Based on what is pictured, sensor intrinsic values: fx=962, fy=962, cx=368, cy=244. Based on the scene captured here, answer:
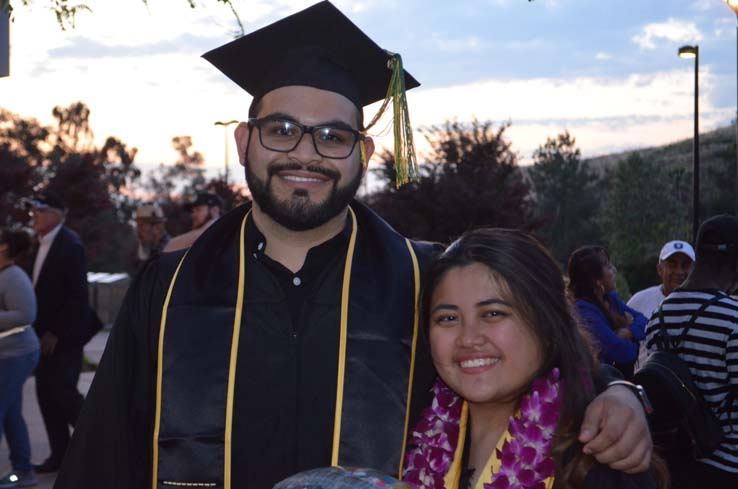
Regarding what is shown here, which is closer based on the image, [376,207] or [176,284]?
[176,284]

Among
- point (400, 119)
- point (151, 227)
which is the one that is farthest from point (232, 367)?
point (151, 227)

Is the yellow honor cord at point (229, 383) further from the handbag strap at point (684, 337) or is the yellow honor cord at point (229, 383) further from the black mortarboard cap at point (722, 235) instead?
the black mortarboard cap at point (722, 235)

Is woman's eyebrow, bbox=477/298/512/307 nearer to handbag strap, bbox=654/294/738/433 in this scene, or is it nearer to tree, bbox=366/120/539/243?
handbag strap, bbox=654/294/738/433

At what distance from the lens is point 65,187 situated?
92.1 ft

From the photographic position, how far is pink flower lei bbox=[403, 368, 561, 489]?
2.27 metres

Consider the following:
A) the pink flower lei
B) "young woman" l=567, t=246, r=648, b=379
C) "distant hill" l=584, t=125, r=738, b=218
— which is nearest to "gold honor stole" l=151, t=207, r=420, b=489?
the pink flower lei

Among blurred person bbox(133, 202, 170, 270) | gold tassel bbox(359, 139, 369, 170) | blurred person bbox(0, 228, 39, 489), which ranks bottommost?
blurred person bbox(0, 228, 39, 489)

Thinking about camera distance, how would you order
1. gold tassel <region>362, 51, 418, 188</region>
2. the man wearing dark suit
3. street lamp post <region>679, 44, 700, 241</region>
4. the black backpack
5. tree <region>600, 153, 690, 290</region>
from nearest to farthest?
1. gold tassel <region>362, 51, 418, 188</region>
2. the black backpack
3. the man wearing dark suit
4. street lamp post <region>679, 44, 700, 241</region>
5. tree <region>600, 153, 690, 290</region>

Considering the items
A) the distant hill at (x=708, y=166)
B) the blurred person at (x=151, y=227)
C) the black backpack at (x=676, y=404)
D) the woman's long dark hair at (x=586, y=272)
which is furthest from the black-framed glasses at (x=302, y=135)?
the distant hill at (x=708, y=166)

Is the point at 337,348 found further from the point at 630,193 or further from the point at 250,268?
the point at 630,193

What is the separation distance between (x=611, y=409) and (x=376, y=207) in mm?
18058

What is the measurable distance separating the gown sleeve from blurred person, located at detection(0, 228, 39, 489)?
163 inches

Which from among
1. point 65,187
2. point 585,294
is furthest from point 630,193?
point 585,294

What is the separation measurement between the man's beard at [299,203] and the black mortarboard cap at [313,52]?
374mm
